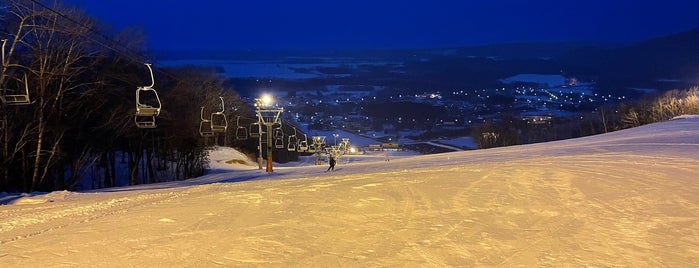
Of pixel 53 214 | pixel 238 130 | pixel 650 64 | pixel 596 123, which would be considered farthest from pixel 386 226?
pixel 650 64

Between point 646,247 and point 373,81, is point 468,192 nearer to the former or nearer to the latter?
point 646,247

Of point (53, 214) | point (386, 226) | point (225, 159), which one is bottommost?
point (386, 226)

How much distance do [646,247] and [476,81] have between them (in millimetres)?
186671

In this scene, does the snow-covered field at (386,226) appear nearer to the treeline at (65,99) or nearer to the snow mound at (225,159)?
the treeline at (65,99)

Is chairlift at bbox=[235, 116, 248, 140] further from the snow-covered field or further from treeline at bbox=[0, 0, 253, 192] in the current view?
the snow-covered field

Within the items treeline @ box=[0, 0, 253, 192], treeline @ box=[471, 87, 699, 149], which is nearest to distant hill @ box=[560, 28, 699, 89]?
treeline @ box=[471, 87, 699, 149]

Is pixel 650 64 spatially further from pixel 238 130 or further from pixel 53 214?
pixel 53 214

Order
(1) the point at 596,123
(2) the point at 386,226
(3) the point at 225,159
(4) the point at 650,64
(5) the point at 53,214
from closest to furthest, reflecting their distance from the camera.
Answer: (2) the point at 386,226, (5) the point at 53,214, (3) the point at 225,159, (1) the point at 596,123, (4) the point at 650,64

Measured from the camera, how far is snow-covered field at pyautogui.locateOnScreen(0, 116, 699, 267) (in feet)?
22.5

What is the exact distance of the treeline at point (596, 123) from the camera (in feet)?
216

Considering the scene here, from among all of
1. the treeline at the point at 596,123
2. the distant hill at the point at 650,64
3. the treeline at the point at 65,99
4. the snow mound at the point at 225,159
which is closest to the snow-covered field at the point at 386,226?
the treeline at the point at 65,99

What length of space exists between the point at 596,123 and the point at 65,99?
76.2 metres

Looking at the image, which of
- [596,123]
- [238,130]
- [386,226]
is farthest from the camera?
[596,123]

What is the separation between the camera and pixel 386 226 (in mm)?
8695
